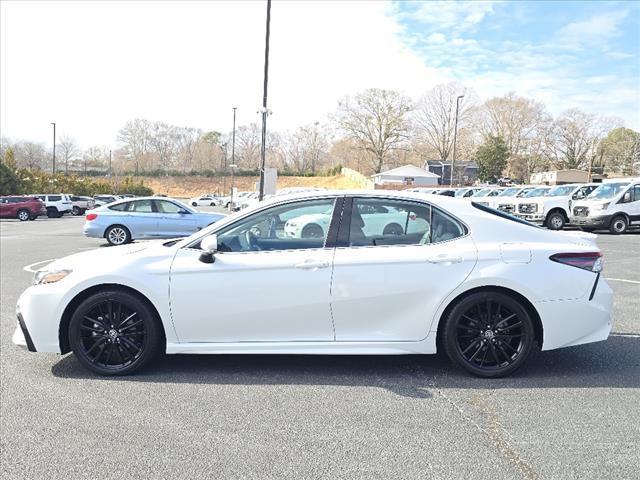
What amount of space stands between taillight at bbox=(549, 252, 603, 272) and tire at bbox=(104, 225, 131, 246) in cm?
1392

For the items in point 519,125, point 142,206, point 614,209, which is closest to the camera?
point 142,206

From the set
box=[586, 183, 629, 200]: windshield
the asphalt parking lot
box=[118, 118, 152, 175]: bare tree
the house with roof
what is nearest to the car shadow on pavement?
the asphalt parking lot

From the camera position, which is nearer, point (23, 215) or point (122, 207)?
point (122, 207)

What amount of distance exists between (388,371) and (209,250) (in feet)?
5.85

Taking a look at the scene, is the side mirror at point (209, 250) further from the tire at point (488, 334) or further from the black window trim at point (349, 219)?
the tire at point (488, 334)

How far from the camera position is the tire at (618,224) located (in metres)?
19.6

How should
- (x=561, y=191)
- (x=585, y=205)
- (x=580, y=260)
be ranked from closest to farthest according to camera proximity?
(x=580, y=260) < (x=585, y=205) < (x=561, y=191)

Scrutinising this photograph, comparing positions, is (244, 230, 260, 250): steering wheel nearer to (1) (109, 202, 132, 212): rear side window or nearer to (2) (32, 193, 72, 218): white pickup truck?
(1) (109, 202, 132, 212): rear side window

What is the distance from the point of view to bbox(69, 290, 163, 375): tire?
4.29 meters

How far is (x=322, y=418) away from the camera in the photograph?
354 centimetres

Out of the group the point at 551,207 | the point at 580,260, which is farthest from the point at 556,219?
the point at 580,260

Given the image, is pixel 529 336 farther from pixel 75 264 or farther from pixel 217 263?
pixel 75 264

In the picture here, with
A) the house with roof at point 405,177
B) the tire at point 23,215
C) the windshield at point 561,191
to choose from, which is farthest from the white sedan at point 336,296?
the house with roof at point 405,177

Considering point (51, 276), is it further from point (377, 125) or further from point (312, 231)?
Result: point (377, 125)
